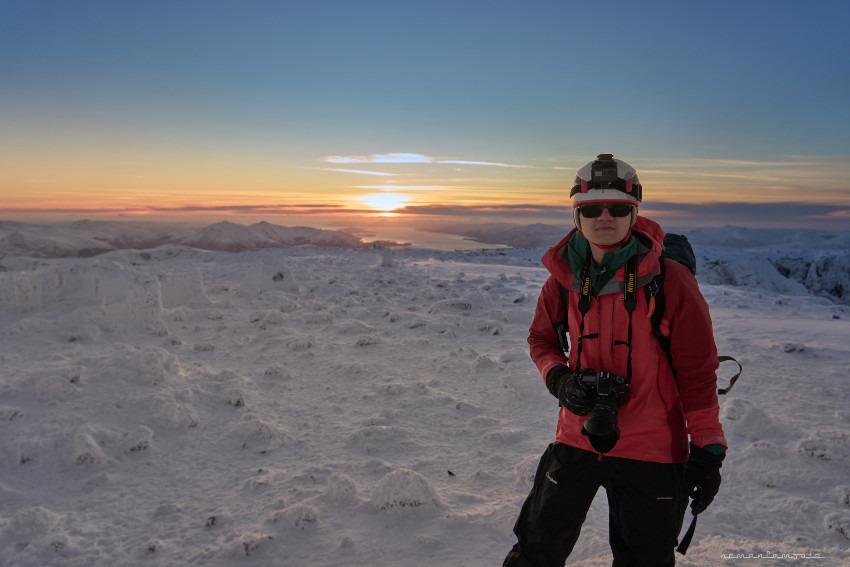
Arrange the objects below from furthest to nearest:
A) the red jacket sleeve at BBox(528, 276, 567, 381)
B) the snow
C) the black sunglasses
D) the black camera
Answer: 1. the snow
2. the red jacket sleeve at BBox(528, 276, 567, 381)
3. the black sunglasses
4. the black camera

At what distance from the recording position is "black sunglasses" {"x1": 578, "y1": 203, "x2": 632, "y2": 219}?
7.36 feet

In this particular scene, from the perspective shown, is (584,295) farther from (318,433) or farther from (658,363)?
(318,433)

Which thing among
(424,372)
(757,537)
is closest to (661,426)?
(757,537)

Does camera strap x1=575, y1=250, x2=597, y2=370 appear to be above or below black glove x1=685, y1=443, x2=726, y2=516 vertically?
above

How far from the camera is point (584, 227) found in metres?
2.32

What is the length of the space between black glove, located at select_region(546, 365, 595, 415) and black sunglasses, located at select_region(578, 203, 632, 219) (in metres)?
0.78

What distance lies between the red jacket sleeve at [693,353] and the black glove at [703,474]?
5 cm

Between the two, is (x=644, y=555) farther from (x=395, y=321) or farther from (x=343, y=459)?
(x=395, y=321)

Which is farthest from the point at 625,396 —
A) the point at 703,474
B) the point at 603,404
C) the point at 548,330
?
the point at 548,330

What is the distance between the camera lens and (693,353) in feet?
6.97

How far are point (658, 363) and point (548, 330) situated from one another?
1.99ft

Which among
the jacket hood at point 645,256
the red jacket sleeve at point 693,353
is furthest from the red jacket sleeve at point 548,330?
the red jacket sleeve at point 693,353

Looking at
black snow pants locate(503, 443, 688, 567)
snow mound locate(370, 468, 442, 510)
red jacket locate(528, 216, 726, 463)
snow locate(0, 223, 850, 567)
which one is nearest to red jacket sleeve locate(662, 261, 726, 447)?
red jacket locate(528, 216, 726, 463)

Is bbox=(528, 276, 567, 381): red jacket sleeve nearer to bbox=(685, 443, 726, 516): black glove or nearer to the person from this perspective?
the person
